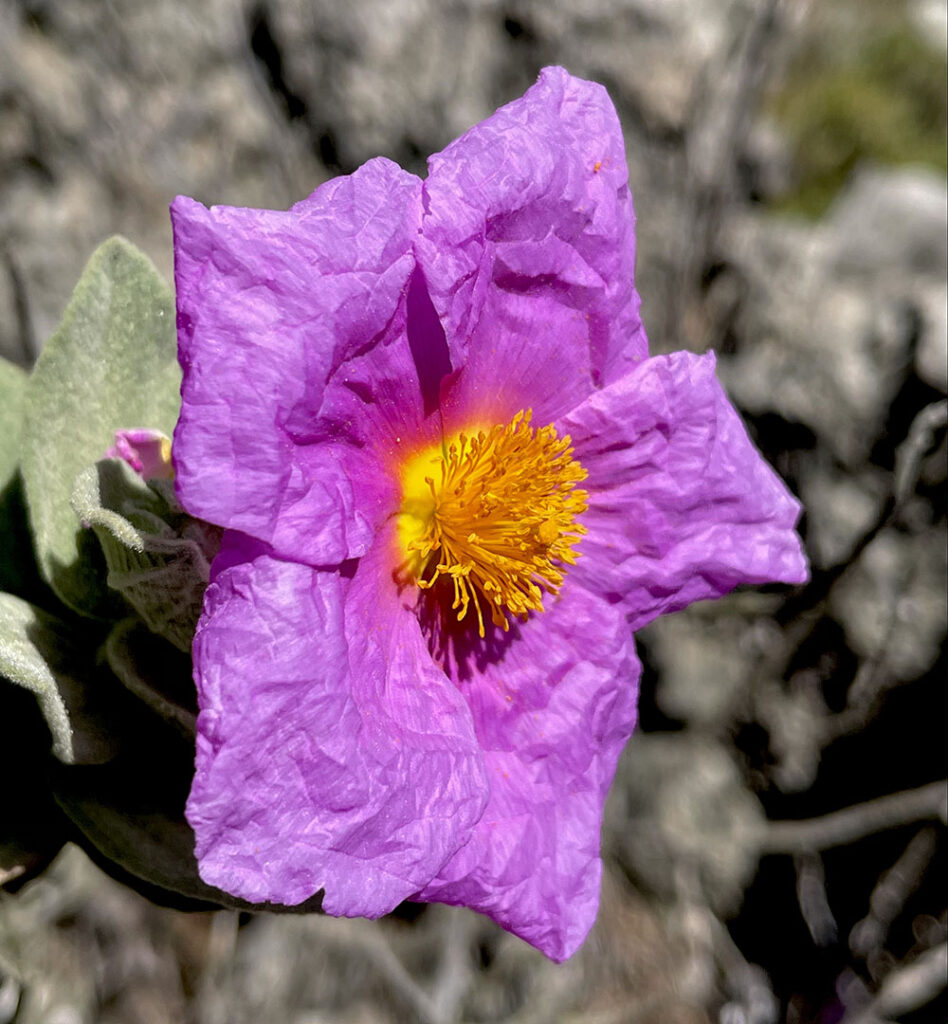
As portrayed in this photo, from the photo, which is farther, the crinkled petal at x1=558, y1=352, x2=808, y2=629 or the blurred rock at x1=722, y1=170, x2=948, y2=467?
the blurred rock at x1=722, y1=170, x2=948, y2=467

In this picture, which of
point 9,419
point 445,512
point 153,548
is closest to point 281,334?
point 153,548

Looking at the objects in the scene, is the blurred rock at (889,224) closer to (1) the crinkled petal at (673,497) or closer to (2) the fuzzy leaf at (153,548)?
(1) the crinkled petal at (673,497)

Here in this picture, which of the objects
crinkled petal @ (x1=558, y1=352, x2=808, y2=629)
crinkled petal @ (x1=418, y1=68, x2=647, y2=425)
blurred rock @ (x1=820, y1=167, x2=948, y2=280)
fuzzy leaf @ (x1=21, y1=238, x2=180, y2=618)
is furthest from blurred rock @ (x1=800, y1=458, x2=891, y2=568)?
fuzzy leaf @ (x1=21, y1=238, x2=180, y2=618)

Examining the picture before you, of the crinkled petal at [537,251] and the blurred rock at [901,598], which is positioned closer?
the crinkled petal at [537,251]

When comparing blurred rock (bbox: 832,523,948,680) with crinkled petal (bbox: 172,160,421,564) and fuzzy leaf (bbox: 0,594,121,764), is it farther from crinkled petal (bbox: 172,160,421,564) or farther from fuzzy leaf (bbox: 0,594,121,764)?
fuzzy leaf (bbox: 0,594,121,764)

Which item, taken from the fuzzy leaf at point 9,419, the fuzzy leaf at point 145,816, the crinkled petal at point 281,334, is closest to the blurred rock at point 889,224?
the crinkled petal at point 281,334

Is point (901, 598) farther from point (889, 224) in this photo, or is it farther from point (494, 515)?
point (889, 224)

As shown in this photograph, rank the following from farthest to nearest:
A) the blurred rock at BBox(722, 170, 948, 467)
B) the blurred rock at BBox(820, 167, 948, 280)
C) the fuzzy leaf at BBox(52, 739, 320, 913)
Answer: the blurred rock at BBox(820, 167, 948, 280) → the blurred rock at BBox(722, 170, 948, 467) → the fuzzy leaf at BBox(52, 739, 320, 913)
